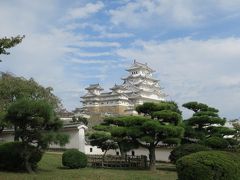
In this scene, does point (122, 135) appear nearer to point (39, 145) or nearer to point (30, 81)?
point (39, 145)

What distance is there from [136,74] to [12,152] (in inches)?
3242

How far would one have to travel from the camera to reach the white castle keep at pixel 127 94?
3863 inches

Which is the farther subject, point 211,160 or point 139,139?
point 139,139

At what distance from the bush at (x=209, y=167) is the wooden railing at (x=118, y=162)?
55.9ft

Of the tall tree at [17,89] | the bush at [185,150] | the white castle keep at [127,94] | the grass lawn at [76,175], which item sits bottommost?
the grass lawn at [76,175]

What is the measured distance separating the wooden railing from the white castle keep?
200 feet

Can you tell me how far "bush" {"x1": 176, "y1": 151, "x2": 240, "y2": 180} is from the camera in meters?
14.6

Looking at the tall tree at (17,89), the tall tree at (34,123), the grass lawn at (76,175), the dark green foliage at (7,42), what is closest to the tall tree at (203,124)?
the grass lawn at (76,175)

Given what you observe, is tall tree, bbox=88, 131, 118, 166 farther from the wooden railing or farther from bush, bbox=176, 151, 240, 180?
bush, bbox=176, 151, 240, 180

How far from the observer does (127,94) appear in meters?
101

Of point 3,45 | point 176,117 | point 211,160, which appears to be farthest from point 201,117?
point 3,45

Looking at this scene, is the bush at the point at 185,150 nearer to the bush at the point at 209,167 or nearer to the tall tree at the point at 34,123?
the tall tree at the point at 34,123

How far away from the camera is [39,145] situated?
22844 millimetres

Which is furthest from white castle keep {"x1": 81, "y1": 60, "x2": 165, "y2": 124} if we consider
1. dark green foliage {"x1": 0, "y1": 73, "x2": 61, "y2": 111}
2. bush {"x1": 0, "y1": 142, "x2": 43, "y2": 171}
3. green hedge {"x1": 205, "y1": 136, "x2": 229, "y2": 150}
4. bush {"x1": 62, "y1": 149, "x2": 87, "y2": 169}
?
bush {"x1": 0, "y1": 142, "x2": 43, "y2": 171}
